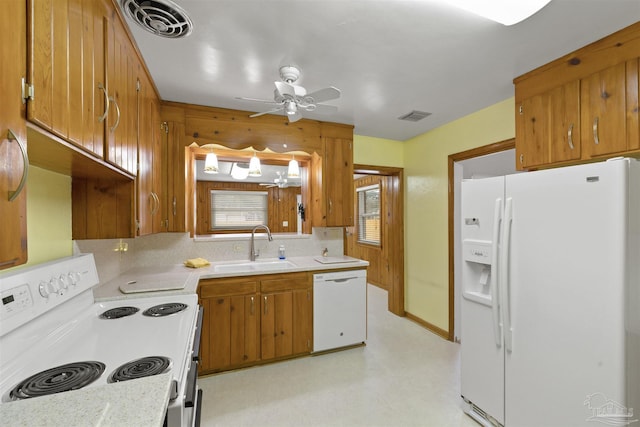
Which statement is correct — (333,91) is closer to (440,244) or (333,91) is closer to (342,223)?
(342,223)

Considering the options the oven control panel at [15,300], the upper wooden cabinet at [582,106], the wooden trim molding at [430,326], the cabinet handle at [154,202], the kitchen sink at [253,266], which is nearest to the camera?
the oven control panel at [15,300]

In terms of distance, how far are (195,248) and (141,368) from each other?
2163 mm

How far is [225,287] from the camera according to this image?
8.20 ft

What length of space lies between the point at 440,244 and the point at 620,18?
2.34 meters

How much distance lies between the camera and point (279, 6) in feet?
4.74

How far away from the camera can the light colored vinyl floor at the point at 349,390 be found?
77.2 inches

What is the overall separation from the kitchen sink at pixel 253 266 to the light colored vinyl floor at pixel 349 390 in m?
0.92

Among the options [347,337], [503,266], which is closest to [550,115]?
[503,266]

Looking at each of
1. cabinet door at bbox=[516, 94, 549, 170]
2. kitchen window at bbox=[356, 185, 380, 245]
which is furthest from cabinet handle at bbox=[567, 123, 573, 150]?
kitchen window at bbox=[356, 185, 380, 245]

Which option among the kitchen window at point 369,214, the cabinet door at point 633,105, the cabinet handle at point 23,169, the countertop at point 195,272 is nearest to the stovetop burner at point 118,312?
the countertop at point 195,272

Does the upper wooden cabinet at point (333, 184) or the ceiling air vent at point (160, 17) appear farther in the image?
the upper wooden cabinet at point (333, 184)

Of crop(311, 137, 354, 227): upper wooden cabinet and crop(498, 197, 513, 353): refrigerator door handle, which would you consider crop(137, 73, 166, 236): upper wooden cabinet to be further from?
crop(498, 197, 513, 353): refrigerator door handle

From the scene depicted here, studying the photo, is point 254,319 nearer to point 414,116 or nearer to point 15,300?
point 15,300

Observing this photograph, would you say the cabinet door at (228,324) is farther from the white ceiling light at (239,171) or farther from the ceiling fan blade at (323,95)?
the ceiling fan blade at (323,95)
